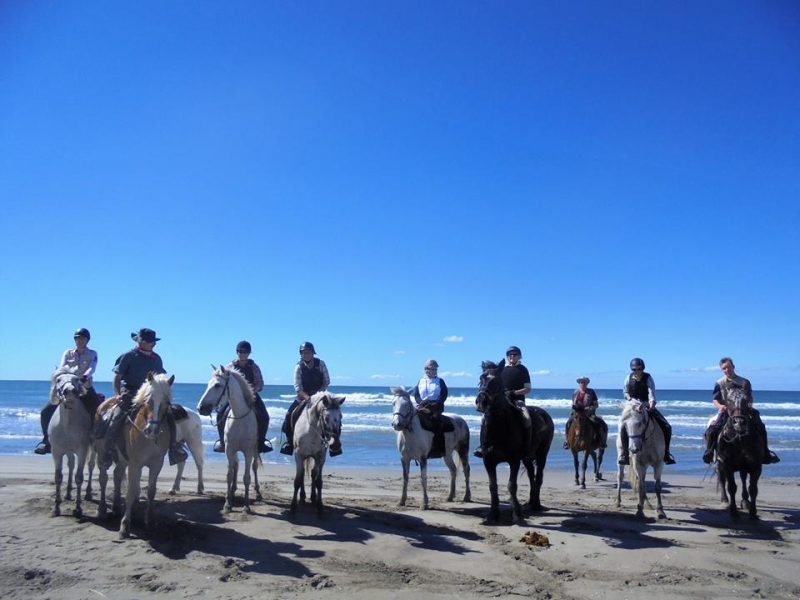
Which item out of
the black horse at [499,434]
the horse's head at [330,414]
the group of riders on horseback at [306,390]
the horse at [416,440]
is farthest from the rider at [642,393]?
the horse's head at [330,414]

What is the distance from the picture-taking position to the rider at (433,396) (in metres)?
9.36

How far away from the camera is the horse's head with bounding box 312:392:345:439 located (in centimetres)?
745

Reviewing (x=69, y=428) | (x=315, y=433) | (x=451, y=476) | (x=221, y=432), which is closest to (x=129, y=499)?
(x=69, y=428)

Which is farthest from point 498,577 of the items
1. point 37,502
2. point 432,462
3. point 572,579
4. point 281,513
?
point 432,462

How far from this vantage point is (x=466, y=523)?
25.7ft

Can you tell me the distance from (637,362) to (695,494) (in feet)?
13.9

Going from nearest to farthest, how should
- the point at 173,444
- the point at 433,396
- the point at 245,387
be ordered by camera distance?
the point at 173,444 < the point at 245,387 < the point at 433,396

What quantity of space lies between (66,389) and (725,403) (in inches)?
365

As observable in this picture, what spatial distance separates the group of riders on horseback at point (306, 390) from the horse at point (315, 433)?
0.88 feet

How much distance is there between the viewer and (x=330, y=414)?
748cm

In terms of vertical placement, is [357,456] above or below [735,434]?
below

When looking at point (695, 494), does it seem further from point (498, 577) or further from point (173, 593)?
point (173, 593)

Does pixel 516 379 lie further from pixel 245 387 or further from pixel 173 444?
pixel 173 444

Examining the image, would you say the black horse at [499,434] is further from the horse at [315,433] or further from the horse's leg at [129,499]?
the horse's leg at [129,499]
